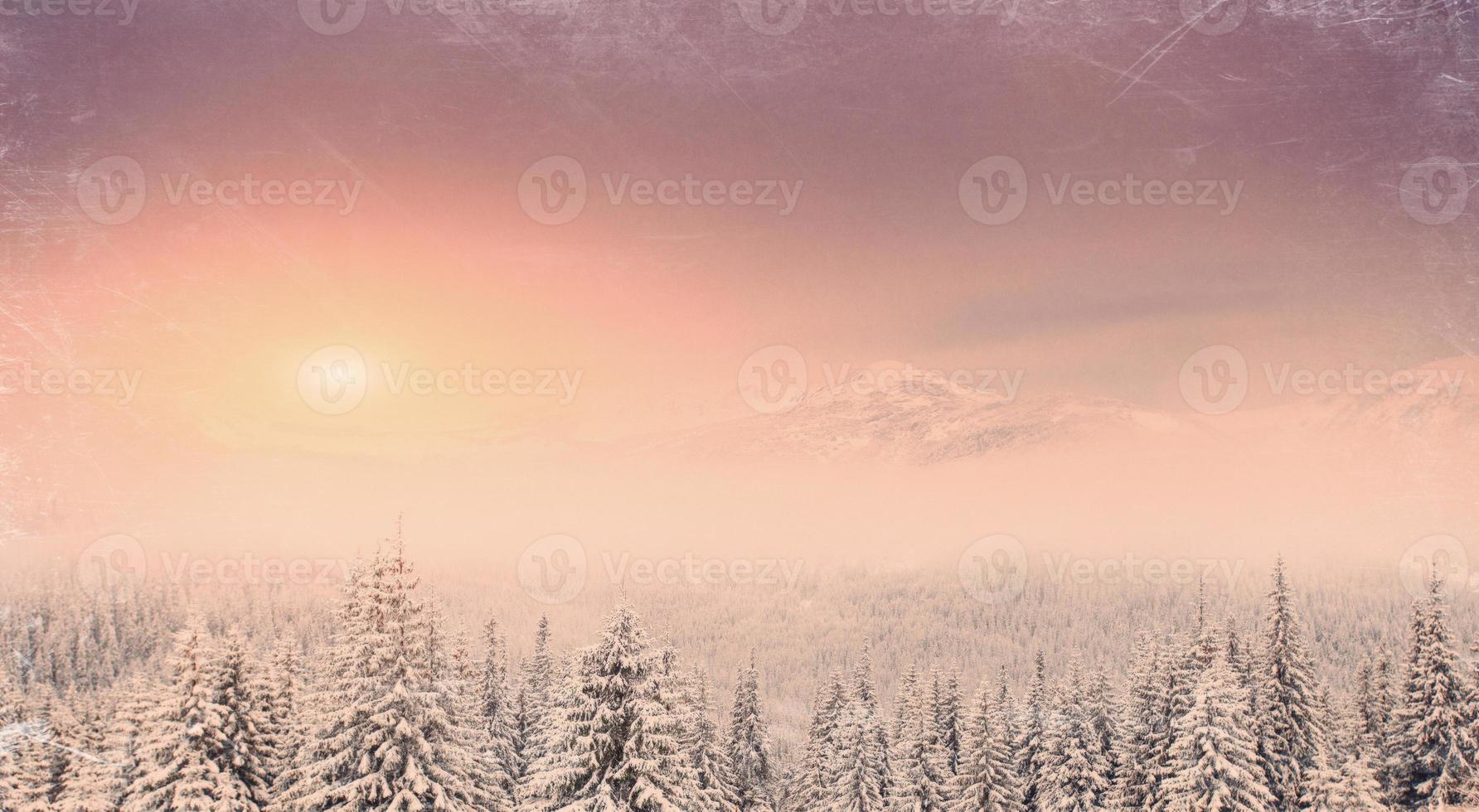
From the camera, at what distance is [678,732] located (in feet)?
73.9

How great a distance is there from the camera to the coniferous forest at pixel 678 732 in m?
20.1

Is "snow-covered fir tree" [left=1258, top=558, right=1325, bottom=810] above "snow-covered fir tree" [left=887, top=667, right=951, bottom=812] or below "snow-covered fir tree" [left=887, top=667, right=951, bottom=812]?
above

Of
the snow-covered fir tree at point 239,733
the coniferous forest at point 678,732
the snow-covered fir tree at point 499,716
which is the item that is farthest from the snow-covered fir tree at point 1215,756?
the snow-covered fir tree at point 239,733

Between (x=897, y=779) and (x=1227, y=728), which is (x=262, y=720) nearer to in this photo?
(x=897, y=779)

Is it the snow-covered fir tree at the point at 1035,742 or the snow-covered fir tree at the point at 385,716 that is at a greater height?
the snow-covered fir tree at the point at 385,716

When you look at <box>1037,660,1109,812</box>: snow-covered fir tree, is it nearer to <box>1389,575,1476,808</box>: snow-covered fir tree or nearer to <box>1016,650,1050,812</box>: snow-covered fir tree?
<box>1016,650,1050,812</box>: snow-covered fir tree

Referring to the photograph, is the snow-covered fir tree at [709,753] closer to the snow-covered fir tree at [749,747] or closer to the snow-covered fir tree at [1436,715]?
the snow-covered fir tree at [749,747]

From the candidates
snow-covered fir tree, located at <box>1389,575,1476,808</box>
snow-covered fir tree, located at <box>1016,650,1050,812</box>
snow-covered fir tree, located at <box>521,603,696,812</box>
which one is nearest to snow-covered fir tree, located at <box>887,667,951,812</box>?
snow-covered fir tree, located at <box>1016,650,1050,812</box>

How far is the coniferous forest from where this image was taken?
66.0 feet

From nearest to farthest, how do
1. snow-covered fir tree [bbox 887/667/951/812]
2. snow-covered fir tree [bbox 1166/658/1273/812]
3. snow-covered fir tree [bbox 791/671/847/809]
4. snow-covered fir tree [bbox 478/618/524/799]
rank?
snow-covered fir tree [bbox 1166/658/1273/812]
snow-covered fir tree [bbox 887/667/951/812]
snow-covered fir tree [bbox 478/618/524/799]
snow-covered fir tree [bbox 791/671/847/809]

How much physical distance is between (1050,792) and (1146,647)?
8827 millimetres

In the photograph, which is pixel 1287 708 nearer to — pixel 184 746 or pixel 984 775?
pixel 984 775

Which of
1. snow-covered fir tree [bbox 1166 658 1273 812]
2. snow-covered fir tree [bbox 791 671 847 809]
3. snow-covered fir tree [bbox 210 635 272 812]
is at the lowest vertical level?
snow-covered fir tree [bbox 791 671 847 809]

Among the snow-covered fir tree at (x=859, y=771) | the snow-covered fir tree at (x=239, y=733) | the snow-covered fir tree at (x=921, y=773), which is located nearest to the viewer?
the snow-covered fir tree at (x=239, y=733)
